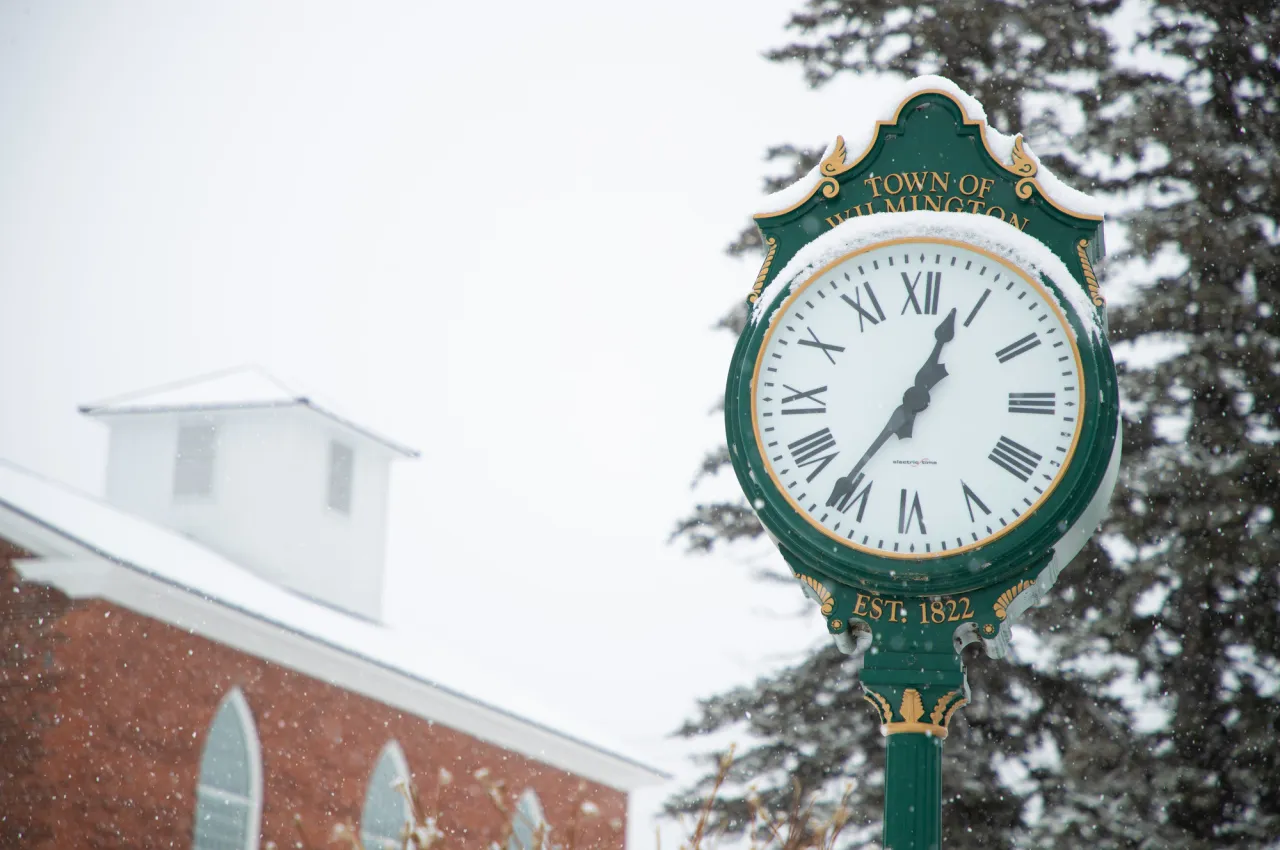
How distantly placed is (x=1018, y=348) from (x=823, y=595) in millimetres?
771

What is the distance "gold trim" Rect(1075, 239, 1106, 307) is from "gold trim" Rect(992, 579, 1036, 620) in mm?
697

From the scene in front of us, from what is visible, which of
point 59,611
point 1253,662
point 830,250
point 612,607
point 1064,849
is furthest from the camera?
point 612,607

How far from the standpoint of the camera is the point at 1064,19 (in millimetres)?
14906

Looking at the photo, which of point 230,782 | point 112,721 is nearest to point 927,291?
point 112,721

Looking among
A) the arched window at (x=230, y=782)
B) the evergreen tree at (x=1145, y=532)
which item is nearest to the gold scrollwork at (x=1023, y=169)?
the evergreen tree at (x=1145, y=532)

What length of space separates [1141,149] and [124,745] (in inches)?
510

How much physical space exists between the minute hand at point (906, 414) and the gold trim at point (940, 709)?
504 millimetres

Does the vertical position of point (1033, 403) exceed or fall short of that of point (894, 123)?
it falls short

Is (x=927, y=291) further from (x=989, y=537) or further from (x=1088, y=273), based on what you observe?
(x=989, y=537)

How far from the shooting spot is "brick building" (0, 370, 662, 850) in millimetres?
18266

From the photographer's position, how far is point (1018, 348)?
3895mm

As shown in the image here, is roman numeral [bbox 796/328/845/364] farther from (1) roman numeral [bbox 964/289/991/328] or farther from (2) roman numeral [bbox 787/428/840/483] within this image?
(1) roman numeral [bbox 964/289/991/328]

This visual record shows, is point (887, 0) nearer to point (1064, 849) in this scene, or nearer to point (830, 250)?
point (1064, 849)

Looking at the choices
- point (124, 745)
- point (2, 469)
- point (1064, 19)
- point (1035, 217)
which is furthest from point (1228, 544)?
point (2, 469)
